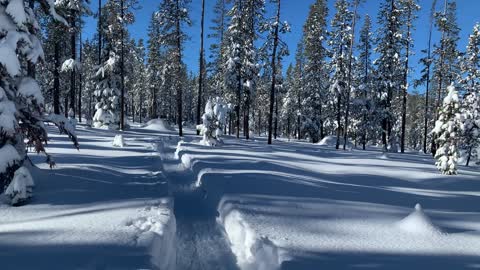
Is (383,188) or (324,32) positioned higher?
(324,32)

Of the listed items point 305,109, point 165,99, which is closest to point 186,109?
point 165,99

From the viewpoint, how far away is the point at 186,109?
98.6 metres

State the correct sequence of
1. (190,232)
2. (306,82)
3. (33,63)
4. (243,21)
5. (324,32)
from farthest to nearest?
(306,82) < (324,32) < (243,21) < (33,63) < (190,232)

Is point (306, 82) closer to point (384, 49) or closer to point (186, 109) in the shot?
point (384, 49)

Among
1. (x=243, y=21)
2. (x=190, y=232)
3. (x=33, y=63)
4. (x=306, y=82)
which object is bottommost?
(x=190, y=232)

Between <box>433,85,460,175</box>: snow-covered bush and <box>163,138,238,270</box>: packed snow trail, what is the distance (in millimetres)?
12297

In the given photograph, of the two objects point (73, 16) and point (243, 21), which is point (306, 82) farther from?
point (73, 16)

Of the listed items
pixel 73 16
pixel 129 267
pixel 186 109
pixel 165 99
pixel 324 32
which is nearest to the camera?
pixel 129 267

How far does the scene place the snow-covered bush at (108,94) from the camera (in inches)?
1212

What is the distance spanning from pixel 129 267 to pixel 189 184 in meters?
7.34

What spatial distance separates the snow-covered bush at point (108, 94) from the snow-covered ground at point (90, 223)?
1966 cm

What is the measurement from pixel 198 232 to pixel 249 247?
162 cm

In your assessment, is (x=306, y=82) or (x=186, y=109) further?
(x=186, y=109)

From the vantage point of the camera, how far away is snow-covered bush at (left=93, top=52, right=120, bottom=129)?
101ft
